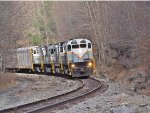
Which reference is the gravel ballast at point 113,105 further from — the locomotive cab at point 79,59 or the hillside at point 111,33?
the locomotive cab at point 79,59

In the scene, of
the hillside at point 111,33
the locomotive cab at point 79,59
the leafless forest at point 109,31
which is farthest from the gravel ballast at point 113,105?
the locomotive cab at point 79,59

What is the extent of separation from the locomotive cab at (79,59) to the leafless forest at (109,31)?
3.53m

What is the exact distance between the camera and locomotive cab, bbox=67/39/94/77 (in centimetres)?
2961

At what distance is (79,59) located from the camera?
29.9 m

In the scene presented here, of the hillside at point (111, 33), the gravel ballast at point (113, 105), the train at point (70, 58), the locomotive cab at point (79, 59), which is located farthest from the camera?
the train at point (70, 58)

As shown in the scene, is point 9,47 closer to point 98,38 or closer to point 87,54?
point 87,54

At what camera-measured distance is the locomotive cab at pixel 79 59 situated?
97.1 ft

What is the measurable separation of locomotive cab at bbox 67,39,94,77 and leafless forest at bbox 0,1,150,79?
3.53 metres

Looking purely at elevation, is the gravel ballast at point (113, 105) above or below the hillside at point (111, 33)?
below

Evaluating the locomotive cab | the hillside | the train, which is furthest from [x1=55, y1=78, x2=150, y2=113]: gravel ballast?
the train

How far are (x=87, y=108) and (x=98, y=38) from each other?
27248mm

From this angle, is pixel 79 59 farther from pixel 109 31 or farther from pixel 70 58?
pixel 109 31

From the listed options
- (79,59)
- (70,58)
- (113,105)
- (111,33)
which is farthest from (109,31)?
(113,105)

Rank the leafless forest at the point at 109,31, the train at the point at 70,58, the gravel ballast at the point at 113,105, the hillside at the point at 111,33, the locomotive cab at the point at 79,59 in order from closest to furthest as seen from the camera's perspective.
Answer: the gravel ballast at the point at 113,105, the hillside at the point at 111,33, the leafless forest at the point at 109,31, the locomotive cab at the point at 79,59, the train at the point at 70,58
